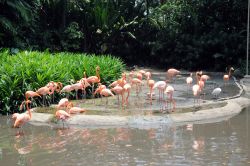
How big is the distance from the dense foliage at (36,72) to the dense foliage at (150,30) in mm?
6912

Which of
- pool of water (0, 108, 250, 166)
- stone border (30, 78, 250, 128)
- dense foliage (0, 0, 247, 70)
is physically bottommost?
pool of water (0, 108, 250, 166)

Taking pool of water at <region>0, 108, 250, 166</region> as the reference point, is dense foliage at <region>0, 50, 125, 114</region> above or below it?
above

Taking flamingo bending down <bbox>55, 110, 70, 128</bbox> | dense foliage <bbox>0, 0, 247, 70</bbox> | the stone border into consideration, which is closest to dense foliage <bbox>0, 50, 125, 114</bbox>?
the stone border

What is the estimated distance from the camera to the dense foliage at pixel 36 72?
1134cm

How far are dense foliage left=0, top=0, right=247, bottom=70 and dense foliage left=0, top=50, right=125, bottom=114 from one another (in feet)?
22.7

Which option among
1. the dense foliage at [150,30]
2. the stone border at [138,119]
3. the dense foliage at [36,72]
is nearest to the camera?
the stone border at [138,119]

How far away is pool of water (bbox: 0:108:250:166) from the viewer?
7250mm

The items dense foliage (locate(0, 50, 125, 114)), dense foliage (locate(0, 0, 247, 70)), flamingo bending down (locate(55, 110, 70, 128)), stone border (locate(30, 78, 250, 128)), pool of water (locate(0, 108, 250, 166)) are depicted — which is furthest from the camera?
dense foliage (locate(0, 0, 247, 70))

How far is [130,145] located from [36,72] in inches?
176

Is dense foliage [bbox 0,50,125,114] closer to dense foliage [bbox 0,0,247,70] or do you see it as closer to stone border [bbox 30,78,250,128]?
stone border [bbox 30,78,250,128]

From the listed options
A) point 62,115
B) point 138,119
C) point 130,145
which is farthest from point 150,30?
point 130,145

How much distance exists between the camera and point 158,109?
35.6 ft

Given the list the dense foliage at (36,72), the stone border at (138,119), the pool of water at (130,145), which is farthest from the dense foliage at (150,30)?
the pool of water at (130,145)

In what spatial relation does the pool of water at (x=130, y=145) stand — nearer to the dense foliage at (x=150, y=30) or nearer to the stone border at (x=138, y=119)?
the stone border at (x=138, y=119)
